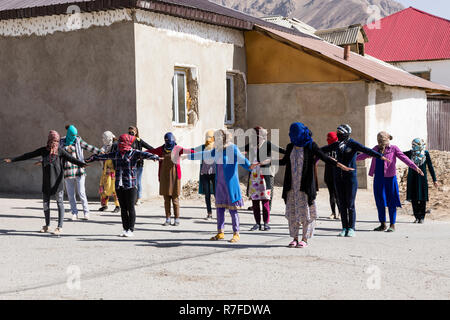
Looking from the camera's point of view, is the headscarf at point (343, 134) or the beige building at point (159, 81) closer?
the headscarf at point (343, 134)

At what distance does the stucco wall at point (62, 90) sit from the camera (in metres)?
14.8

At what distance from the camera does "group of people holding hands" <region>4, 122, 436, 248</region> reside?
28.7 feet

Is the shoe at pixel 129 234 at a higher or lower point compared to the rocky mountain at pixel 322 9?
lower

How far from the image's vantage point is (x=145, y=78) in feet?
48.6

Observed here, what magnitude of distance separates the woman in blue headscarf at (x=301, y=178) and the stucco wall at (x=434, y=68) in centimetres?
3268

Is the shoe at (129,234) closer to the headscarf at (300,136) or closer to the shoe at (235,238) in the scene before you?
the shoe at (235,238)

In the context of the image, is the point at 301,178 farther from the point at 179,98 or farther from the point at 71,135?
the point at 179,98

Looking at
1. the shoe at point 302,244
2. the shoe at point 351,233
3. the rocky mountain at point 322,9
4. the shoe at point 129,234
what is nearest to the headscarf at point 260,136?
the shoe at point 351,233

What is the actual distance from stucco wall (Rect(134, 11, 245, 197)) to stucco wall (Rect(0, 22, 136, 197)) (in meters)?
0.39

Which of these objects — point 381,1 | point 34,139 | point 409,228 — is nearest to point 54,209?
point 34,139

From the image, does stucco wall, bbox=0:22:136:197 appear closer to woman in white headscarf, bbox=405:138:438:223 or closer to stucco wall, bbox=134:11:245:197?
stucco wall, bbox=134:11:245:197

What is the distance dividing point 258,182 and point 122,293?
190 inches

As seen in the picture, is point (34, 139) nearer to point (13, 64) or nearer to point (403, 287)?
point (13, 64)

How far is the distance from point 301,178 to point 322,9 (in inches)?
7304
